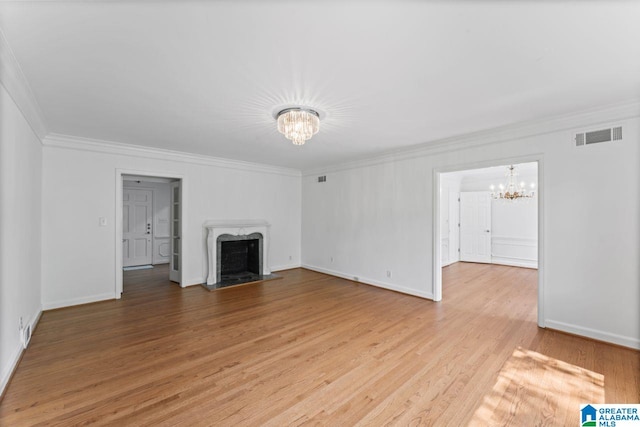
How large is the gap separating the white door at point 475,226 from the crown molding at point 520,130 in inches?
180

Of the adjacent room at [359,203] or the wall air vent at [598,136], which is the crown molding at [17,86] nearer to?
the adjacent room at [359,203]

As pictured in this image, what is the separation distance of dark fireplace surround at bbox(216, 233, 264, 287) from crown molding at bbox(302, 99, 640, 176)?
3.31 metres

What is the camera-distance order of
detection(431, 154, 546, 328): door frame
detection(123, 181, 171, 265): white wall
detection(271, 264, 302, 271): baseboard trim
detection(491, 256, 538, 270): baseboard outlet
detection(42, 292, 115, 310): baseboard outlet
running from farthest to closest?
1. detection(123, 181, 171, 265): white wall
2. detection(491, 256, 538, 270): baseboard outlet
3. detection(271, 264, 302, 271): baseboard trim
4. detection(42, 292, 115, 310): baseboard outlet
5. detection(431, 154, 546, 328): door frame

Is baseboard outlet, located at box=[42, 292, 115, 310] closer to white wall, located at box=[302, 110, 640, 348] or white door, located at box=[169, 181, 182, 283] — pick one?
white door, located at box=[169, 181, 182, 283]

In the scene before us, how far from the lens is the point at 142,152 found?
4.71m

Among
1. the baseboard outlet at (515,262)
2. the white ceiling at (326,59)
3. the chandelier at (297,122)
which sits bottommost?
the baseboard outlet at (515,262)

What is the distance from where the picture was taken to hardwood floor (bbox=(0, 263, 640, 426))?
1919 millimetres

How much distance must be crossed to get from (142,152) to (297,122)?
3.45m

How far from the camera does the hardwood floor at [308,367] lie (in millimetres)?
1919

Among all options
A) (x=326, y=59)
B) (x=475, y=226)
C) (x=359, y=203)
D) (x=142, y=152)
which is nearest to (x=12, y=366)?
(x=142, y=152)

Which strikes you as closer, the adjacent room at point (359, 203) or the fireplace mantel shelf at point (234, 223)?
the adjacent room at point (359, 203)

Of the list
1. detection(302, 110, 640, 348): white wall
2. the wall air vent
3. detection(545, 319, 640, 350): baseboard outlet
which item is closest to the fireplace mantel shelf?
detection(302, 110, 640, 348): white wall

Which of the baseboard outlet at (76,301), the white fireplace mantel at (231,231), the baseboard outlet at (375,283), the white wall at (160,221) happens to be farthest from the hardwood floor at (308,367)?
the white wall at (160,221)

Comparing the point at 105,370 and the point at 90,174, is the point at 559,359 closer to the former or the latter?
the point at 105,370
